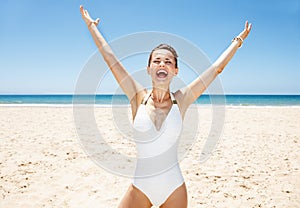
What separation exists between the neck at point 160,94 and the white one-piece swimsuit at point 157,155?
0.10m

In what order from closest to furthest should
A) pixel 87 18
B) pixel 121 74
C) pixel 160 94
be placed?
1. pixel 160 94
2. pixel 121 74
3. pixel 87 18

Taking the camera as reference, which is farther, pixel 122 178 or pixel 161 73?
pixel 122 178

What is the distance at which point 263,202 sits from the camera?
4582mm

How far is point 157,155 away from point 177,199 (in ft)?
1.41

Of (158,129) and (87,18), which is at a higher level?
(87,18)

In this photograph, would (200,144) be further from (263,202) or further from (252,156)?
(263,202)

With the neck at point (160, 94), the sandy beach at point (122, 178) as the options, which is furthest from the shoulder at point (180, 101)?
the sandy beach at point (122, 178)

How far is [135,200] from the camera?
2.41 meters

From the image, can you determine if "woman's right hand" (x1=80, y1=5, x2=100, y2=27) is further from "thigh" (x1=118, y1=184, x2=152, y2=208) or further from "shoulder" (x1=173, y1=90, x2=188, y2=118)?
"thigh" (x1=118, y1=184, x2=152, y2=208)

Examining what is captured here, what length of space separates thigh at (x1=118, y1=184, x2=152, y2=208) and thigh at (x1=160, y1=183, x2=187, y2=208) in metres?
0.19

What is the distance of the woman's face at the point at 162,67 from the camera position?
234 centimetres

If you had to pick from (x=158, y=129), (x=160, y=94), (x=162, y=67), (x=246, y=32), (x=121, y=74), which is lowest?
(x=158, y=129)

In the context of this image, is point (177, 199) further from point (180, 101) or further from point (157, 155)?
point (180, 101)

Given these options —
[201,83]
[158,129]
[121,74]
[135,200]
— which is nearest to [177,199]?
[135,200]
